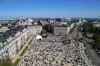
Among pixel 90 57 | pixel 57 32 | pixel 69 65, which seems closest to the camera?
pixel 69 65

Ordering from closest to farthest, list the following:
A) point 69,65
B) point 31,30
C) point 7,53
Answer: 1. point 69,65
2. point 7,53
3. point 31,30

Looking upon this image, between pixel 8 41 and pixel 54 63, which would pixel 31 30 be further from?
pixel 54 63

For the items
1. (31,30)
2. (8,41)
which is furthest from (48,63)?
(31,30)

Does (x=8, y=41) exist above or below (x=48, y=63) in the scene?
above

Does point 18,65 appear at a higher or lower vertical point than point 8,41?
lower

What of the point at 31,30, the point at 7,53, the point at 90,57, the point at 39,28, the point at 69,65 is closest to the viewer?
the point at 69,65

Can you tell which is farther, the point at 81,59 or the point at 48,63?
the point at 81,59

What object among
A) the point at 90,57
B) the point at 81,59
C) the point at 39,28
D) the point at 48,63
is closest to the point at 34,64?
the point at 48,63

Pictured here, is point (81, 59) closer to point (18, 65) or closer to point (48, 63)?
point (48, 63)

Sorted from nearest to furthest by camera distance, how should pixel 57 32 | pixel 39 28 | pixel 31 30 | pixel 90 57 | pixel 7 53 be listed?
pixel 7 53 < pixel 90 57 < pixel 31 30 < pixel 39 28 < pixel 57 32
